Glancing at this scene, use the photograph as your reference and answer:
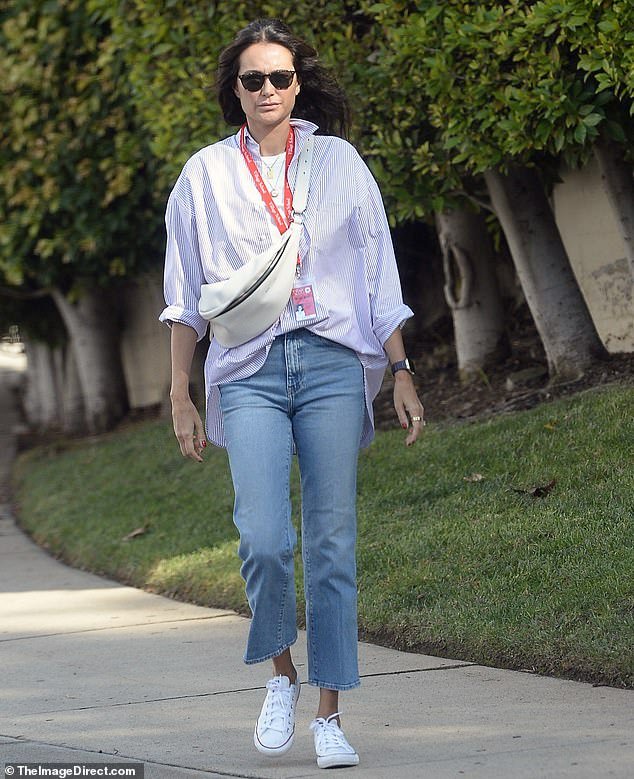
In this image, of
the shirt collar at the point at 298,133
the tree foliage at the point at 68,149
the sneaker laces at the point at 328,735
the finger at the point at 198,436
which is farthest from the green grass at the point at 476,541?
the tree foliage at the point at 68,149

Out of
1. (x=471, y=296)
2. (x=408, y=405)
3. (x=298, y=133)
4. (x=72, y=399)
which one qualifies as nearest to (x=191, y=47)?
(x=471, y=296)

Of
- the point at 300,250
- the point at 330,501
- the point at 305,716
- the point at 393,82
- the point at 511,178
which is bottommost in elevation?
the point at 305,716

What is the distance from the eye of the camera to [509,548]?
552cm

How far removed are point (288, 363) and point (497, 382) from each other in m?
5.21

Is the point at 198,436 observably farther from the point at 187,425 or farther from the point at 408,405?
the point at 408,405

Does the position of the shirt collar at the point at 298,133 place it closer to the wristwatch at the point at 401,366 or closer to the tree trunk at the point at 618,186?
the wristwatch at the point at 401,366

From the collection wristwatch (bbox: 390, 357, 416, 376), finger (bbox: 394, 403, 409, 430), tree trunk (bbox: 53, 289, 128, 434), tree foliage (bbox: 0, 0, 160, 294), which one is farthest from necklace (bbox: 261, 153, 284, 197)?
tree trunk (bbox: 53, 289, 128, 434)

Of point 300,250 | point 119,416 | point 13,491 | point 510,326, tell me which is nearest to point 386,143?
point 510,326

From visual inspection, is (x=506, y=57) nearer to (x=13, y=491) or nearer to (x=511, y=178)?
(x=511, y=178)

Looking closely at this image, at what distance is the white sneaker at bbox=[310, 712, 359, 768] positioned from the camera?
11.9 ft

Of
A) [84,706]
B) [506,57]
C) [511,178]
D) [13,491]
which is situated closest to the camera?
[84,706]

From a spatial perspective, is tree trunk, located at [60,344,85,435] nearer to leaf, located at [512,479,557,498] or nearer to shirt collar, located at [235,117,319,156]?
leaf, located at [512,479,557,498]

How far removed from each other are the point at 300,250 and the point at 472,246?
576 centimetres

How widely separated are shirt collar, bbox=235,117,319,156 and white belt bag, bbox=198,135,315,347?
0.27 metres
